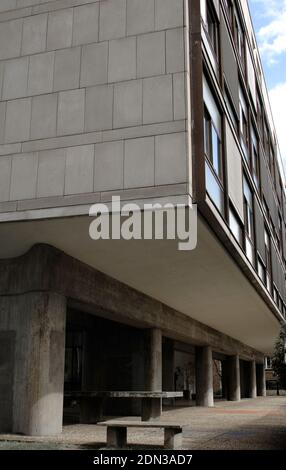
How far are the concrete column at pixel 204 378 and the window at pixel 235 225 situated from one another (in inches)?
484

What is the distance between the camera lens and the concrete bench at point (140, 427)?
900 centimetres

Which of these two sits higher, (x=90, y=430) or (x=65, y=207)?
(x=65, y=207)

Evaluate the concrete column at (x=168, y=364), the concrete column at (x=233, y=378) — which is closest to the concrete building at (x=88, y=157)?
the concrete column at (x=168, y=364)

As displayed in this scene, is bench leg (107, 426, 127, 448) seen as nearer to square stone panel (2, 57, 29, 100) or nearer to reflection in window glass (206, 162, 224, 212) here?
reflection in window glass (206, 162, 224, 212)

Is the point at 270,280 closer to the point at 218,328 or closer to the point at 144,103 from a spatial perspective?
the point at 218,328

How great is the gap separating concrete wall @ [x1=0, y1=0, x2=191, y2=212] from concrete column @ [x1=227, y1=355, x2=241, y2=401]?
2615 cm

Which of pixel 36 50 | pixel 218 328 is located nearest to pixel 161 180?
pixel 36 50

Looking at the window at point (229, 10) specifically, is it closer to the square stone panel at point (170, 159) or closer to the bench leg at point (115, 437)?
the square stone panel at point (170, 159)

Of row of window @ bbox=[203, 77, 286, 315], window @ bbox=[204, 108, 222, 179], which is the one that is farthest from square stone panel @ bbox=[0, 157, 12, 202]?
window @ bbox=[204, 108, 222, 179]

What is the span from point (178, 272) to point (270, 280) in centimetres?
1040

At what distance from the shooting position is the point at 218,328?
92.4 ft

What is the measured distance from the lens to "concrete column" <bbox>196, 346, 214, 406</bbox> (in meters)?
26.7

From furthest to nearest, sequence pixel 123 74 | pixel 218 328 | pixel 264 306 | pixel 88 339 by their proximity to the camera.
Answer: pixel 218 328 → pixel 264 306 → pixel 88 339 → pixel 123 74

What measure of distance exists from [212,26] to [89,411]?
427 inches
